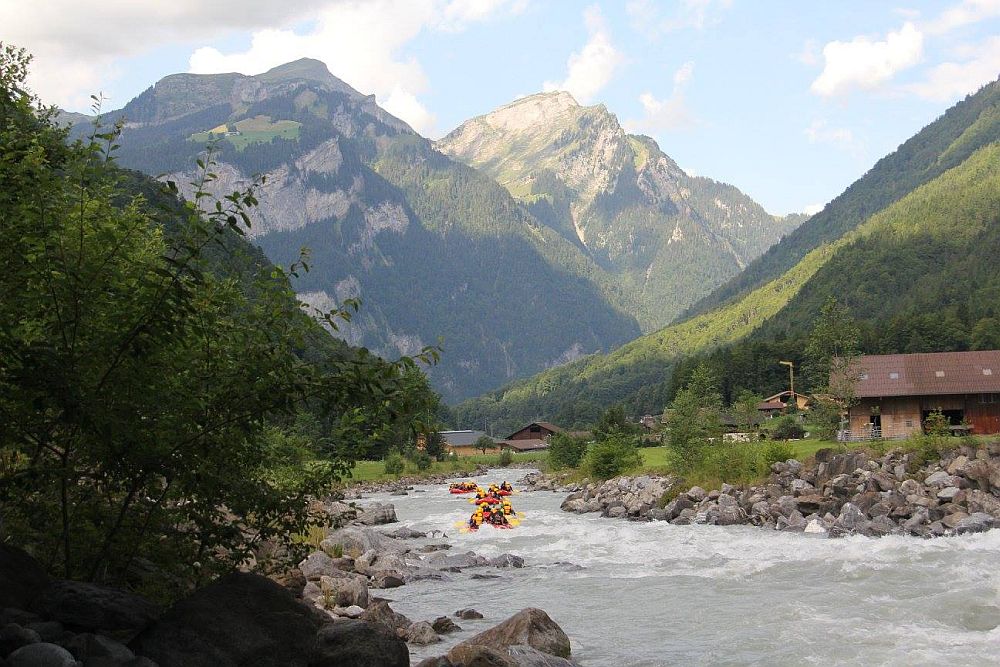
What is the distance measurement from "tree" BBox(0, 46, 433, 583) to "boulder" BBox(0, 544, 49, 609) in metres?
0.36

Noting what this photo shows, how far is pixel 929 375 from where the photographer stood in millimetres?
55750

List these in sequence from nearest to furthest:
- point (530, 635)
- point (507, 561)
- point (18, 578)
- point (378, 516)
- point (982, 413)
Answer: point (18, 578) → point (530, 635) → point (507, 561) → point (378, 516) → point (982, 413)

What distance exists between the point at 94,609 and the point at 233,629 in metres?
1.39

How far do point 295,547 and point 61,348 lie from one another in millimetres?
3450

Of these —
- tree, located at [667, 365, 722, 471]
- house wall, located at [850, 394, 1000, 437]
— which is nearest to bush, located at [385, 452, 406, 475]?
tree, located at [667, 365, 722, 471]

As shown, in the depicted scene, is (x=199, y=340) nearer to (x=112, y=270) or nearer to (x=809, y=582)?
(x=112, y=270)

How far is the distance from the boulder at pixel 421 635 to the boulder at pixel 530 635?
1.22 meters

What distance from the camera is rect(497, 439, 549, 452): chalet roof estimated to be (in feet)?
490

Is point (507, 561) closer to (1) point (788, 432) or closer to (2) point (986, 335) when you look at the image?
(1) point (788, 432)

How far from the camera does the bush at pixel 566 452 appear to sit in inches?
3150

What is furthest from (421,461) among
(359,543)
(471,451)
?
(359,543)

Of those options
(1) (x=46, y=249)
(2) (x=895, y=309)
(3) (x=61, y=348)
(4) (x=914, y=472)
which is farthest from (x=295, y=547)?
(2) (x=895, y=309)

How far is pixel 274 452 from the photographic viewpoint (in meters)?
10.6

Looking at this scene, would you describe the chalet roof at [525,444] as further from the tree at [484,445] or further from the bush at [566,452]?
the bush at [566,452]
